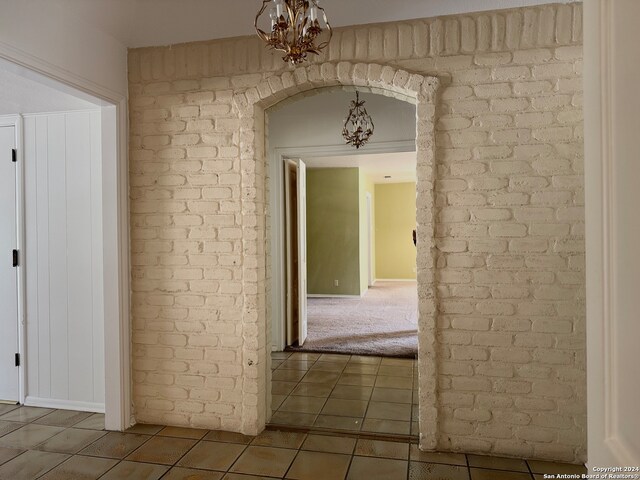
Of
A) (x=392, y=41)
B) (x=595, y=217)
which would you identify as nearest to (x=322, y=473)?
(x=595, y=217)

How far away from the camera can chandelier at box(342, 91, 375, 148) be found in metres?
4.12

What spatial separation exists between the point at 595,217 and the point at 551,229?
183 cm

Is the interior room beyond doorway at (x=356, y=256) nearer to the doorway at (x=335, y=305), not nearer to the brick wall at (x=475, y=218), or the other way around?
the doorway at (x=335, y=305)

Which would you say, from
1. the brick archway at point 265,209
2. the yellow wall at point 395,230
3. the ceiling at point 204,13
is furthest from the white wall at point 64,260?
the yellow wall at point 395,230

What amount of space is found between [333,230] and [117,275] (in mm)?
5819

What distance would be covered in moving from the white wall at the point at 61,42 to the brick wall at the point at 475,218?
36 centimetres

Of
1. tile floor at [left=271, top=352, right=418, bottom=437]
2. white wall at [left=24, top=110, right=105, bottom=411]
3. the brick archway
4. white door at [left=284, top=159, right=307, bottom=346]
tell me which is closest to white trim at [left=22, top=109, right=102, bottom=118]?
white wall at [left=24, top=110, right=105, bottom=411]

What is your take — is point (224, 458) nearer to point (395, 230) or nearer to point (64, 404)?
point (64, 404)

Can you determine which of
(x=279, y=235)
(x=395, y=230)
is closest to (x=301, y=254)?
(x=279, y=235)

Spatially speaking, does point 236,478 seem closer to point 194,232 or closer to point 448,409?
point 448,409

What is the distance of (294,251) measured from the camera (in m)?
5.02

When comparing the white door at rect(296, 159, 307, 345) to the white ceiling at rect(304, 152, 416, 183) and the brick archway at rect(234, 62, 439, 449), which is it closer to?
the white ceiling at rect(304, 152, 416, 183)

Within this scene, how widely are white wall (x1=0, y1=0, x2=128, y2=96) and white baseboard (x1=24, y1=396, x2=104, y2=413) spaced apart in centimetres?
220

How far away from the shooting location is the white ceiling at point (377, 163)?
736 cm
